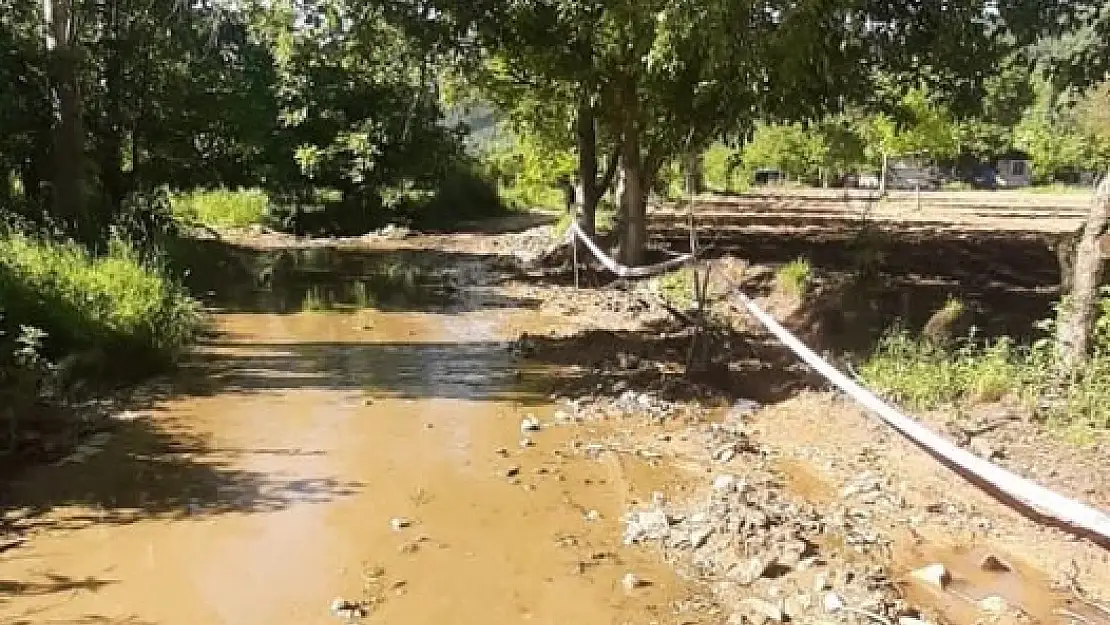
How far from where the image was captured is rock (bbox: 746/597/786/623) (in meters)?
5.04

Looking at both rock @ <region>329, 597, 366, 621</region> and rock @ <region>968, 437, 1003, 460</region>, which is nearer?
rock @ <region>329, 597, 366, 621</region>

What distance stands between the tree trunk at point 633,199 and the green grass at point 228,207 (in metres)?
15.4

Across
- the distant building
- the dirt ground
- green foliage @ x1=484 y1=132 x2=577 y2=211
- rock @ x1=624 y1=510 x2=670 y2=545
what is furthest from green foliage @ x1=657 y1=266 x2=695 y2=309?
the distant building

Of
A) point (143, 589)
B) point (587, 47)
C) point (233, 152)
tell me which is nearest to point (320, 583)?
point (143, 589)

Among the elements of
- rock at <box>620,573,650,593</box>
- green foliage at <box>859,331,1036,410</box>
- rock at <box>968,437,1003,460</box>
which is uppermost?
green foliage at <box>859,331,1036,410</box>

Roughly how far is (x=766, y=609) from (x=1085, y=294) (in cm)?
370

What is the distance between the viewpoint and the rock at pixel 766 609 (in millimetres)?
5035

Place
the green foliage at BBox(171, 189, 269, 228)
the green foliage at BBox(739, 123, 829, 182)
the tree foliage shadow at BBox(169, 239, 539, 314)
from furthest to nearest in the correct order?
the green foliage at BBox(739, 123, 829, 182)
the green foliage at BBox(171, 189, 269, 228)
the tree foliage shadow at BBox(169, 239, 539, 314)

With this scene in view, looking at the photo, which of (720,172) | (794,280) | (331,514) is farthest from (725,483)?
(720,172)

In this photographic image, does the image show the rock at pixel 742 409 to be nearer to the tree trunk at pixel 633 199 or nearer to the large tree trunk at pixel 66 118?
the tree trunk at pixel 633 199

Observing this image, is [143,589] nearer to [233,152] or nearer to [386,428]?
[386,428]

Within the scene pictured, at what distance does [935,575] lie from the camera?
541 centimetres

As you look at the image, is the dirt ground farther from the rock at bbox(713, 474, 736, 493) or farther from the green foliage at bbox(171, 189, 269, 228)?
the green foliage at bbox(171, 189, 269, 228)

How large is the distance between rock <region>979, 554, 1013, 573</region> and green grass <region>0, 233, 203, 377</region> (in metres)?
7.44
